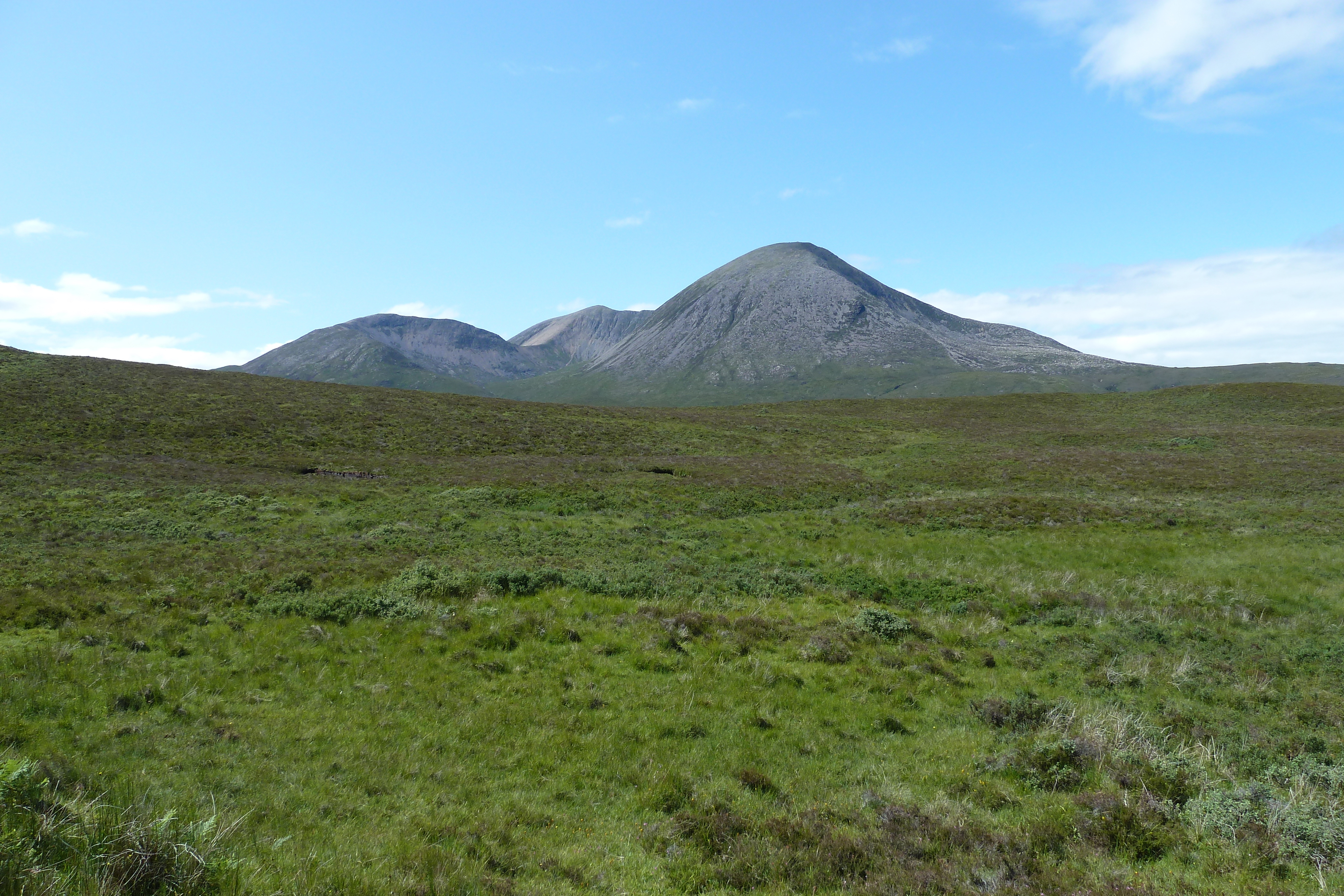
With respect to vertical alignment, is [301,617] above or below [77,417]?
below

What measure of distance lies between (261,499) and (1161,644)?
121 ft

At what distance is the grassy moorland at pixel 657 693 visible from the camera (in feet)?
25.3

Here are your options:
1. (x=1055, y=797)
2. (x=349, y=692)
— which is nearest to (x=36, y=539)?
(x=349, y=692)

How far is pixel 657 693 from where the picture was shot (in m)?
13.4

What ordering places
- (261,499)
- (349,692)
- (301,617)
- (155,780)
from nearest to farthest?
(155,780), (349,692), (301,617), (261,499)

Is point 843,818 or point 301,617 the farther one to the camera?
point 301,617

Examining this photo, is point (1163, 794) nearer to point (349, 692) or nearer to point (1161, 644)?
point (1161, 644)

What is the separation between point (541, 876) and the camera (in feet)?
24.5

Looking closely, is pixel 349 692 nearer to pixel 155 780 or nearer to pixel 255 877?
pixel 155 780

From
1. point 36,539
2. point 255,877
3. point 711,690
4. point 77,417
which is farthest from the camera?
point 77,417

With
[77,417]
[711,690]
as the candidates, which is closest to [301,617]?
[711,690]

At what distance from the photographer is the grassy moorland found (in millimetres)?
7715

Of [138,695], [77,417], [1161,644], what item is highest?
[77,417]

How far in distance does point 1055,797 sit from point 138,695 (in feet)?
51.4
